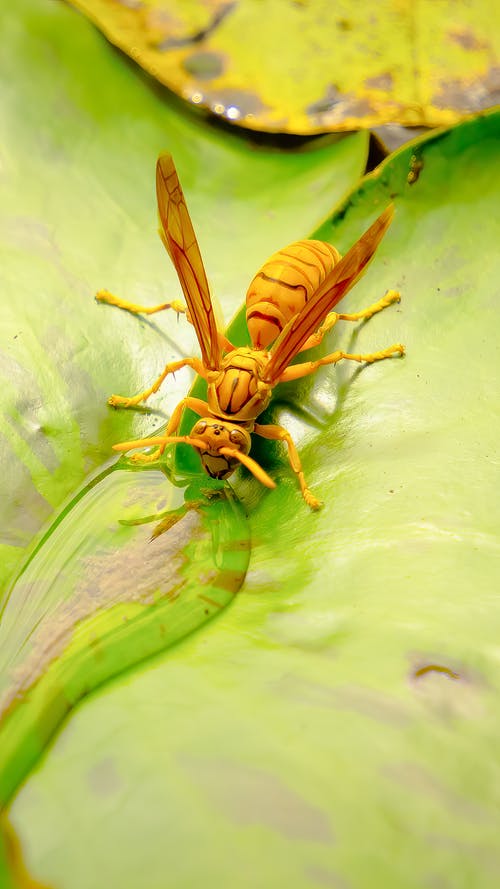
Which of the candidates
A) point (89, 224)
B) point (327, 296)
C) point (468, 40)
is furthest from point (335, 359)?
point (468, 40)

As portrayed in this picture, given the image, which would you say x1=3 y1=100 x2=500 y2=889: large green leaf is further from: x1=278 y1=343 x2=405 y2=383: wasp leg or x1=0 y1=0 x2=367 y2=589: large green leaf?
x1=0 y1=0 x2=367 y2=589: large green leaf

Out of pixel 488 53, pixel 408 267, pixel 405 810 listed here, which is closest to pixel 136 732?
pixel 405 810

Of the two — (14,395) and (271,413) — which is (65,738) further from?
(271,413)

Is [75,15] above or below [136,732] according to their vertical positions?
above

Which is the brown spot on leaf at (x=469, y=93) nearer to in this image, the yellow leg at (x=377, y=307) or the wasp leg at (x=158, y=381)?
the yellow leg at (x=377, y=307)

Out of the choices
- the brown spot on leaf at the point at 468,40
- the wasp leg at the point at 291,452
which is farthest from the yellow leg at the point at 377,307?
the brown spot on leaf at the point at 468,40

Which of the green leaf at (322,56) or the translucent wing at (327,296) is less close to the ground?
the green leaf at (322,56)
